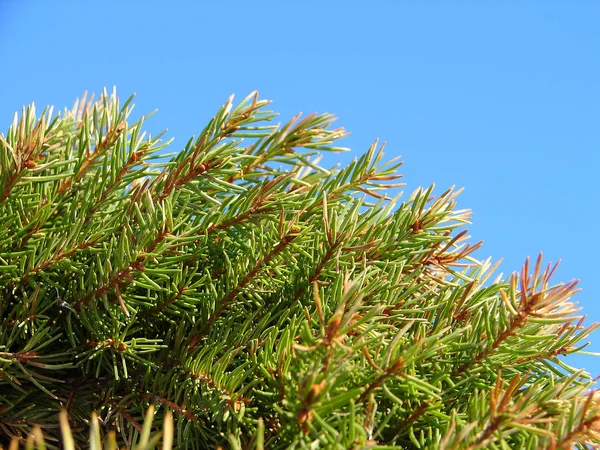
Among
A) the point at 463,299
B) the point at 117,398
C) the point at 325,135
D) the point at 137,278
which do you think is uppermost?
the point at 325,135

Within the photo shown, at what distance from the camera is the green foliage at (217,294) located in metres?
0.67

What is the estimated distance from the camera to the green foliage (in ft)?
2.18

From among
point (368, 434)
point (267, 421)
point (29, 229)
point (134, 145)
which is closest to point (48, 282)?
point (29, 229)

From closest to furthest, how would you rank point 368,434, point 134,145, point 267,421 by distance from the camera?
point 368,434, point 267,421, point 134,145

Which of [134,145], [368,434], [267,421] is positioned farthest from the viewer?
[134,145]

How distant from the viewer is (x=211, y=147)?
2.50 ft

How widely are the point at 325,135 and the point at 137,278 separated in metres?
0.28

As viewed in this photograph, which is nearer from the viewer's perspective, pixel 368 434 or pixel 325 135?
pixel 368 434

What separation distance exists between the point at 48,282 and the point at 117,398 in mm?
157

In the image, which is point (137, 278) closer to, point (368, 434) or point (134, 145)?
point (134, 145)

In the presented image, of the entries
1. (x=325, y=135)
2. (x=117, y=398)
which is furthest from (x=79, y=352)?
(x=325, y=135)

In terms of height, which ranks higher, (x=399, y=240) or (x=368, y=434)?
(x=399, y=240)

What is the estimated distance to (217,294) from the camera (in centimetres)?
76

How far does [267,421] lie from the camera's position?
0.67 m
